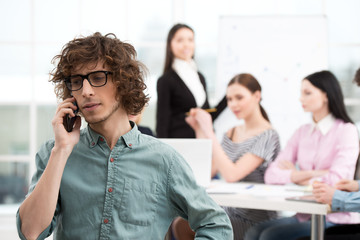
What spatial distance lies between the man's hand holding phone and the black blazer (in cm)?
202

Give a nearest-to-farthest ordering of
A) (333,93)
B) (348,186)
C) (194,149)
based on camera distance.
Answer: (348,186), (194,149), (333,93)

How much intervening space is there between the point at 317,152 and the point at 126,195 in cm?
170

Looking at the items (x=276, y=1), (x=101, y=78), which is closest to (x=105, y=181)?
(x=101, y=78)

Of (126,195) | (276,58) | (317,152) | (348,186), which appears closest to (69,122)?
(126,195)

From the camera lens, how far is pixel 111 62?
123cm

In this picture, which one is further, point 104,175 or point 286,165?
point 286,165

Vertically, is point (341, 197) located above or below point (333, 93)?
below

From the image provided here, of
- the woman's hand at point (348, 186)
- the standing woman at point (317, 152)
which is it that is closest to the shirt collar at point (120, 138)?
the woman's hand at point (348, 186)

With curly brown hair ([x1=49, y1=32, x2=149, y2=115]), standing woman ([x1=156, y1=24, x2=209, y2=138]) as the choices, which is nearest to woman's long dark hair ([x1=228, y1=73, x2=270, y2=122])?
standing woman ([x1=156, y1=24, x2=209, y2=138])

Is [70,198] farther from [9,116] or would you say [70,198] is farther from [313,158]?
[9,116]

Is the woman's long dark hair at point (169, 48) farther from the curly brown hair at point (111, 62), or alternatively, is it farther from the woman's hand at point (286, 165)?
the curly brown hair at point (111, 62)

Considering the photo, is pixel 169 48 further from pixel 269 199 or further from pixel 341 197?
pixel 341 197

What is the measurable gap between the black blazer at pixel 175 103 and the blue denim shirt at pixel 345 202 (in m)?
1.50

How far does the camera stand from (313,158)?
104 inches
